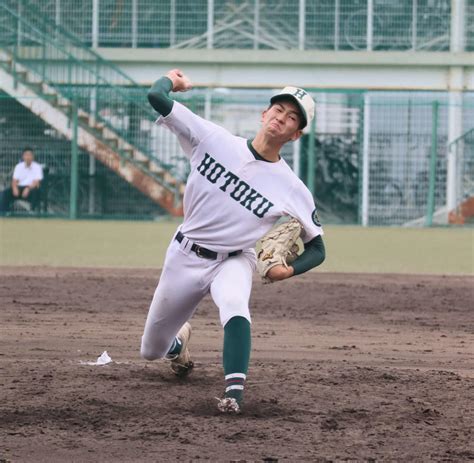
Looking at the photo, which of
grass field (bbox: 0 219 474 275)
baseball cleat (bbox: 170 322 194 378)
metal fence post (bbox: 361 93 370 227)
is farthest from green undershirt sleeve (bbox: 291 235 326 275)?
metal fence post (bbox: 361 93 370 227)

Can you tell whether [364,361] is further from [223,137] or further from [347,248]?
[347,248]

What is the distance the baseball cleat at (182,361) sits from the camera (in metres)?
6.81

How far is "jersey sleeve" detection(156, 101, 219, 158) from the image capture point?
6.08 meters

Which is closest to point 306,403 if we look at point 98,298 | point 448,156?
point 98,298

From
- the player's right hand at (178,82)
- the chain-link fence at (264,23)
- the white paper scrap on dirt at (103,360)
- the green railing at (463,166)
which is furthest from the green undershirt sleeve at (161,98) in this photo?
the chain-link fence at (264,23)

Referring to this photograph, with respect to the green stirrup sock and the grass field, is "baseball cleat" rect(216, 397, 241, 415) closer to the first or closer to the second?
the green stirrup sock

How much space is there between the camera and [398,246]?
18.8m

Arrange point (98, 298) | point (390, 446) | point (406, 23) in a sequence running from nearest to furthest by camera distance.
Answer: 1. point (390, 446)
2. point (98, 298)
3. point (406, 23)

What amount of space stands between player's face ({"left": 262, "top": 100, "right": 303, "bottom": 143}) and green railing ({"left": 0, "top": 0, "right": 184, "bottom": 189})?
19.6m

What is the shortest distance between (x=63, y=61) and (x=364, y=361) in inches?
805

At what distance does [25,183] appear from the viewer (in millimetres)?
24562

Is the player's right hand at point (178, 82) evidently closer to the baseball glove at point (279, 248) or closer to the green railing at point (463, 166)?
the baseball glove at point (279, 248)

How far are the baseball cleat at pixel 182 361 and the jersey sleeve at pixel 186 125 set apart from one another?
1.26 meters

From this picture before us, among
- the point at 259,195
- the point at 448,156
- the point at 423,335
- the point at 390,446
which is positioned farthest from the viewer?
the point at 448,156
